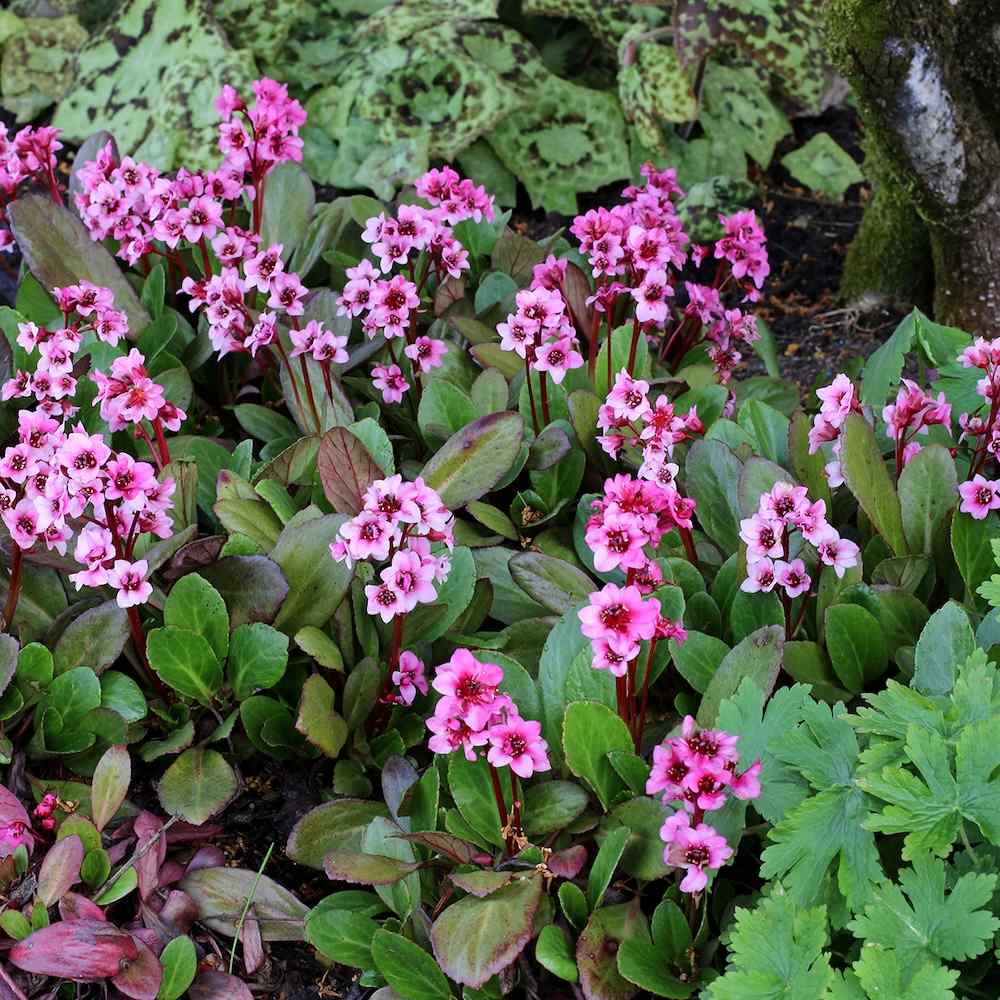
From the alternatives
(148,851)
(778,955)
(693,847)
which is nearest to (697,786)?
Result: (693,847)

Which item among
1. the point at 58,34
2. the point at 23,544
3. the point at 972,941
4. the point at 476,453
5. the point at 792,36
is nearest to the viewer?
the point at 972,941

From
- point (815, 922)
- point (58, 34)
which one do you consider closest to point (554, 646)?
point (815, 922)

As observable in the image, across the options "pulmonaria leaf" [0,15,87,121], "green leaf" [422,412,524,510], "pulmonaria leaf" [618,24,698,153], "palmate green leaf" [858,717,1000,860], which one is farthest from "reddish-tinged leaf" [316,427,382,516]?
"pulmonaria leaf" [0,15,87,121]

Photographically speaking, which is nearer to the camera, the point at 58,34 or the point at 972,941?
the point at 972,941

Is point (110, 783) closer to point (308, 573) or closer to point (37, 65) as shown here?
point (308, 573)

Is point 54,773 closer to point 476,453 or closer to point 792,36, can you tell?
point 476,453
